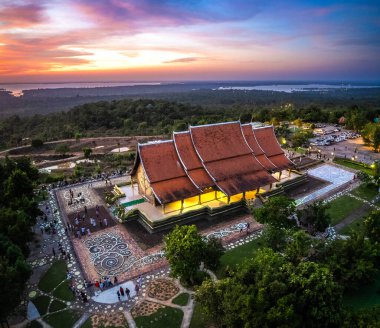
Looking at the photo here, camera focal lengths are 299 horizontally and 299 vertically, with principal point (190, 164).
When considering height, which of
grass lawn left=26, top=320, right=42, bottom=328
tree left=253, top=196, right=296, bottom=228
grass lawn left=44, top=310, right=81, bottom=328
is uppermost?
tree left=253, top=196, right=296, bottom=228

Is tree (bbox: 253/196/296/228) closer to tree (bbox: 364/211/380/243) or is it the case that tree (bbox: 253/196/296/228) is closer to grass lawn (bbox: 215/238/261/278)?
grass lawn (bbox: 215/238/261/278)

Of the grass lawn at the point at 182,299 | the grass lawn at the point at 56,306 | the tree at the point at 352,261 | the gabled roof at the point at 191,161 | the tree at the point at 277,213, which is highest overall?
the gabled roof at the point at 191,161

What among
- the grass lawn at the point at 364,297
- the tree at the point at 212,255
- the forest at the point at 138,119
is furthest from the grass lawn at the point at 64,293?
the forest at the point at 138,119

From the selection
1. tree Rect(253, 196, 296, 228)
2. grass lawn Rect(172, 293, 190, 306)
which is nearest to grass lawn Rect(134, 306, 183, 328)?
grass lawn Rect(172, 293, 190, 306)

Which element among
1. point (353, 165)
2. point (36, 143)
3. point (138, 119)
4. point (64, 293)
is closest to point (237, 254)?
point (64, 293)

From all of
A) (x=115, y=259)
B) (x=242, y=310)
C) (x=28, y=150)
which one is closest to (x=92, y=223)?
(x=115, y=259)

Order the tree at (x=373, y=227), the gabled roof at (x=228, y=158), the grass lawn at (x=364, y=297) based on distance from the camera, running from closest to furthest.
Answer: the grass lawn at (x=364, y=297), the tree at (x=373, y=227), the gabled roof at (x=228, y=158)

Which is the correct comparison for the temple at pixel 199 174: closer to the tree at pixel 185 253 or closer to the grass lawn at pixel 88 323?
the tree at pixel 185 253
